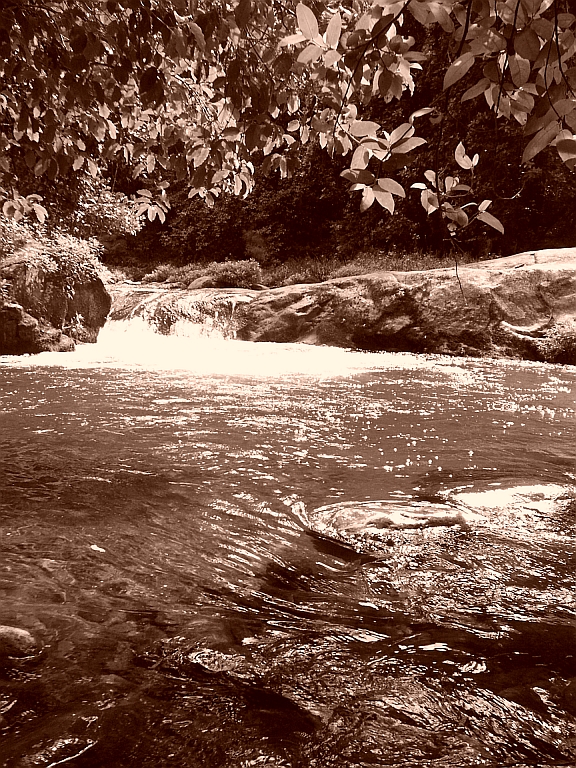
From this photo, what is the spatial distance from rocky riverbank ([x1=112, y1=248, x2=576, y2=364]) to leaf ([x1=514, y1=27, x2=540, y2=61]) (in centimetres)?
979

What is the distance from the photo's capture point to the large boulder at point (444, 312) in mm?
11000

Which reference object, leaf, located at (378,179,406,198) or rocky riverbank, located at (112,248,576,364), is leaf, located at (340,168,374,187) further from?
rocky riverbank, located at (112,248,576,364)

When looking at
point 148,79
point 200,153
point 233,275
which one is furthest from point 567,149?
point 233,275

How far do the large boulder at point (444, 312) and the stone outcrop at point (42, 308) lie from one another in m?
3.44

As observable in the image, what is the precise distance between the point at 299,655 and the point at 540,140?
1.76m

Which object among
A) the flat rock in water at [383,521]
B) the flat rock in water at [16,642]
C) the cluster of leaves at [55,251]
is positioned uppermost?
the cluster of leaves at [55,251]

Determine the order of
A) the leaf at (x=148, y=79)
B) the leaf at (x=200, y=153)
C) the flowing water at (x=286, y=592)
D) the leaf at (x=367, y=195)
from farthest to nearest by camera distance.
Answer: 1. the leaf at (x=200, y=153)
2. the leaf at (x=148, y=79)
3. the flowing water at (x=286, y=592)
4. the leaf at (x=367, y=195)

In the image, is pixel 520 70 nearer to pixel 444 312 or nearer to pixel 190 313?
pixel 444 312

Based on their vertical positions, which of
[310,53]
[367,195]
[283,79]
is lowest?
[367,195]

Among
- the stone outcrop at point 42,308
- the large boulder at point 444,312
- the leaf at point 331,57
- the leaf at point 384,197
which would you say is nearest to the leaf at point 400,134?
the leaf at point 384,197

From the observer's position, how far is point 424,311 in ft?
39.1

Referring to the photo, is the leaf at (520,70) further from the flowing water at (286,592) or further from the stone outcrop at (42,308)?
the stone outcrop at (42,308)

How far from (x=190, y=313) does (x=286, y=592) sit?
39.3 feet

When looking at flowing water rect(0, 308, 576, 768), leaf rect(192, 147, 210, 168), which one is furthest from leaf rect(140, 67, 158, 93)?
flowing water rect(0, 308, 576, 768)
